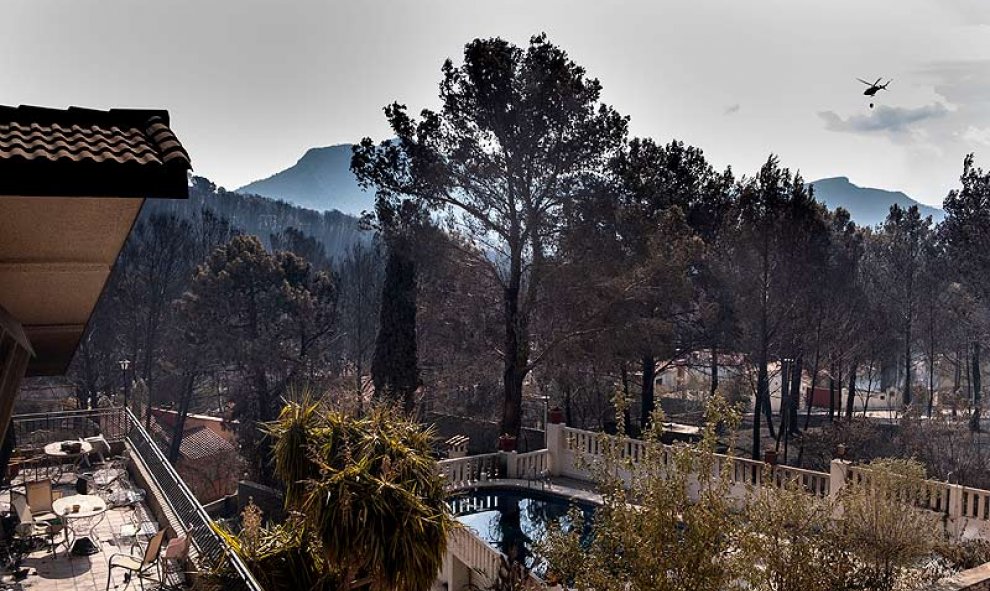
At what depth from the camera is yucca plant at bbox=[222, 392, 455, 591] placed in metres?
5.65

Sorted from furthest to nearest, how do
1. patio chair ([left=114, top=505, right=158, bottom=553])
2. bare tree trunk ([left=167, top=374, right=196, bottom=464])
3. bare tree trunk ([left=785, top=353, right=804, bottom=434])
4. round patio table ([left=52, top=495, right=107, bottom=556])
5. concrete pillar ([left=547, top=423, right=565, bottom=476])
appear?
bare tree trunk ([left=167, top=374, right=196, bottom=464]) < bare tree trunk ([left=785, top=353, right=804, bottom=434]) < concrete pillar ([left=547, top=423, right=565, bottom=476]) < patio chair ([left=114, top=505, right=158, bottom=553]) < round patio table ([left=52, top=495, right=107, bottom=556])

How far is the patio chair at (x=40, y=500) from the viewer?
7371 mm

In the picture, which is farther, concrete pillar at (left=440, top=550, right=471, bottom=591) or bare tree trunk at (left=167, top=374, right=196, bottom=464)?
bare tree trunk at (left=167, top=374, right=196, bottom=464)

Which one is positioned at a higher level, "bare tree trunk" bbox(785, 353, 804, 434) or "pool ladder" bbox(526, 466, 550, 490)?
"bare tree trunk" bbox(785, 353, 804, 434)

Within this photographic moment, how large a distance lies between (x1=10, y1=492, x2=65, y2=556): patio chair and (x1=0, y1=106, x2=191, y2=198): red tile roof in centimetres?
601

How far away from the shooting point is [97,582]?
6.38 metres

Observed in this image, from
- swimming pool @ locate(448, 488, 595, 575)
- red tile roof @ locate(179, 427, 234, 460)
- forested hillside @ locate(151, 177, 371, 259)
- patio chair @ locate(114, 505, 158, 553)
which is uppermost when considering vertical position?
forested hillside @ locate(151, 177, 371, 259)

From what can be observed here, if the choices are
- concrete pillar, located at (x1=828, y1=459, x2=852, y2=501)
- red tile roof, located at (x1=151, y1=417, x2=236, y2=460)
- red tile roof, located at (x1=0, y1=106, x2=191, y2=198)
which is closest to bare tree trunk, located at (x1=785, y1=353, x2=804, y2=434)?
concrete pillar, located at (x1=828, y1=459, x2=852, y2=501)

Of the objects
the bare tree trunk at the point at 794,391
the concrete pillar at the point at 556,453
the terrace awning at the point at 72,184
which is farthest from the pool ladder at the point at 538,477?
the bare tree trunk at the point at 794,391

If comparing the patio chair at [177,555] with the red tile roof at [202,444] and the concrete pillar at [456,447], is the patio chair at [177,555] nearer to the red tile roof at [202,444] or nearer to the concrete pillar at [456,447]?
the concrete pillar at [456,447]

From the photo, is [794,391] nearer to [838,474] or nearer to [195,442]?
[838,474]

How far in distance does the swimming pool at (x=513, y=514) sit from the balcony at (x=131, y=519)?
4.21m

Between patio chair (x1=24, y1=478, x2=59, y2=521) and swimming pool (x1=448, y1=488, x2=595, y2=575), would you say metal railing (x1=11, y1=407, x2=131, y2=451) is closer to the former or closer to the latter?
patio chair (x1=24, y1=478, x2=59, y2=521)

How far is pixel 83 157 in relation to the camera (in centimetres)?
205
